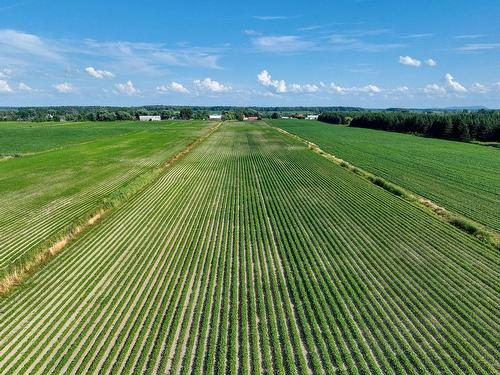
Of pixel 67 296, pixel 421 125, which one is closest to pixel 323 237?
pixel 67 296

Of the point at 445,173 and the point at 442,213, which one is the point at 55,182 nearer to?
the point at 442,213

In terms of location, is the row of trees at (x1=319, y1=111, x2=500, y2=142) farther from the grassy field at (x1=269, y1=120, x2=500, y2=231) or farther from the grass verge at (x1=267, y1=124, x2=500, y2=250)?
the grass verge at (x1=267, y1=124, x2=500, y2=250)

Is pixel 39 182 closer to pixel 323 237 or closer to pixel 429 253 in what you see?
pixel 323 237

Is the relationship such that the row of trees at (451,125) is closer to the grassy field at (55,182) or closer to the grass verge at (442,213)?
the grass verge at (442,213)

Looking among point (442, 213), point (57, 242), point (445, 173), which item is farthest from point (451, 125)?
point (57, 242)

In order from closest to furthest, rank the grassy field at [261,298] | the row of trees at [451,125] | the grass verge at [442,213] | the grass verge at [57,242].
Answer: the grassy field at [261,298] < the grass verge at [57,242] < the grass verge at [442,213] < the row of trees at [451,125]

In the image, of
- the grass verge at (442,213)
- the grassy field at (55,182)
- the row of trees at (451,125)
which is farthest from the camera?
the row of trees at (451,125)

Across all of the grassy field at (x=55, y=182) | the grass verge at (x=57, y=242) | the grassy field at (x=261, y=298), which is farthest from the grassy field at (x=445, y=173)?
the grassy field at (x=55, y=182)

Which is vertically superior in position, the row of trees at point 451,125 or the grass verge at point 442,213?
the row of trees at point 451,125
